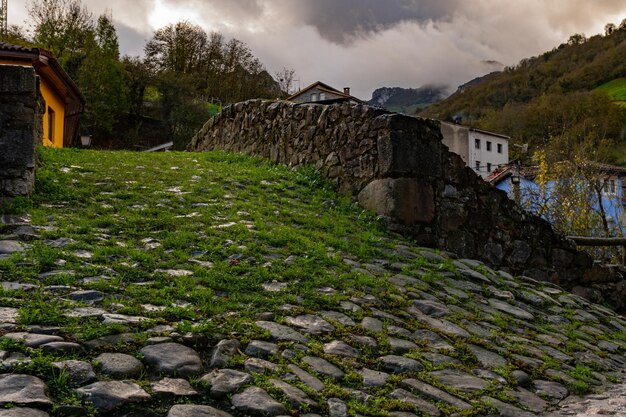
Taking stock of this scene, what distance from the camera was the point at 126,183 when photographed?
845cm

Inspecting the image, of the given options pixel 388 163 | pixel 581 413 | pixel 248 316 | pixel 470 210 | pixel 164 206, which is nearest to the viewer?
pixel 581 413

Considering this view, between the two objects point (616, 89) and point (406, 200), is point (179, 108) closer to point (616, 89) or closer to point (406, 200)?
point (406, 200)

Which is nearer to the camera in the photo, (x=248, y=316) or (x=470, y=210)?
(x=248, y=316)

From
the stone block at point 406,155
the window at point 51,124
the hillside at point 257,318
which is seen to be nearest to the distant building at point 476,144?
the window at point 51,124

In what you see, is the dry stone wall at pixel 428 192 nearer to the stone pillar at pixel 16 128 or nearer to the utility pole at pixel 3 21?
the stone pillar at pixel 16 128

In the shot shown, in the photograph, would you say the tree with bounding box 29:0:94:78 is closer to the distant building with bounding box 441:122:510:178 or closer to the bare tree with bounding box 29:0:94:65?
the bare tree with bounding box 29:0:94:65

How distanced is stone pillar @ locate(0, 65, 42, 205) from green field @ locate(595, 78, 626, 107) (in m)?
60.2

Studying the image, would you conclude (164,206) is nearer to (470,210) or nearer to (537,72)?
(470,210)

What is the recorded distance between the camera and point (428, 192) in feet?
27.8

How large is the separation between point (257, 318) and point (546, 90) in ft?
200

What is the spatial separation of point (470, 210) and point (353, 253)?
113 inches

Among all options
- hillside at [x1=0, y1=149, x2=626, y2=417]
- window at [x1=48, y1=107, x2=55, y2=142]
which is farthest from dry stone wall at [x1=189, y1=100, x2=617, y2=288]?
window at [x1=48, y1=107, x2=55, y2=142]

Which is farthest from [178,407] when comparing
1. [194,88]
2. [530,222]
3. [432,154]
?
[194,88]

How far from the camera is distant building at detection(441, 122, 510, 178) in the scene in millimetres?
54781
